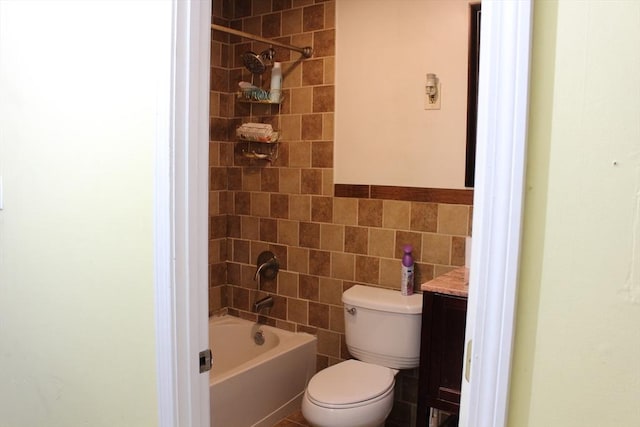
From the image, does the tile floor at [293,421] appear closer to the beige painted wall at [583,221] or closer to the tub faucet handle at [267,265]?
the tub faucet handle at [267,265]

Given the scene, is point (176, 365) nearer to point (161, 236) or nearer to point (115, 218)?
point (161, 236)

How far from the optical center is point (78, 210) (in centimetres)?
138

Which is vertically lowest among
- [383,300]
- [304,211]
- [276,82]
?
[383,300]

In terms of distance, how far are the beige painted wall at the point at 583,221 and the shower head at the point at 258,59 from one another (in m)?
2.25

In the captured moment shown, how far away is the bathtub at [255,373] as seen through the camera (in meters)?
2.39

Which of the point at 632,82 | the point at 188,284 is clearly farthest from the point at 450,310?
the point at 632,82

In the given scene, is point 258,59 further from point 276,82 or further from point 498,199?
point 498,199

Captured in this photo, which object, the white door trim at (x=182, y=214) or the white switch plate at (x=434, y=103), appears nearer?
the white door trim at (x=182, y=214)

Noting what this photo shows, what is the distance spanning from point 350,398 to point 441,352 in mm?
434

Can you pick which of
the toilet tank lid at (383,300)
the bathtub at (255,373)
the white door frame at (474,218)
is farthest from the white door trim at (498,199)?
the bathtub at (255,373)

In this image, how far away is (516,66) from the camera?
0.75m

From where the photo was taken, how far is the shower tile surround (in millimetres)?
2494

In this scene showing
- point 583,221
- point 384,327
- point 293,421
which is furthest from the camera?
point 293,421

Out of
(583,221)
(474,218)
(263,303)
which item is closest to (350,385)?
(263,303)
